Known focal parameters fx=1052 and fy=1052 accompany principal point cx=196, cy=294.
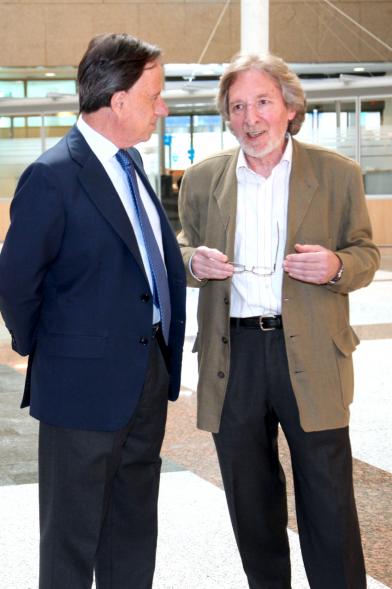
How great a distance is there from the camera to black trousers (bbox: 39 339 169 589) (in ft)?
9.71

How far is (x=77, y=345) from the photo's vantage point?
2.88 meters

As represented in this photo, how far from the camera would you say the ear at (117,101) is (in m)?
2.85

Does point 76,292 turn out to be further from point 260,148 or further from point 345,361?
point 345,361

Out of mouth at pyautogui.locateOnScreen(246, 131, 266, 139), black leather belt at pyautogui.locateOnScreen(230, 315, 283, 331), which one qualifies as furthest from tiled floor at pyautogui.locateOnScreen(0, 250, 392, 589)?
mouth at pyautogui.locateOnScreen(246, 131, 266, 139)

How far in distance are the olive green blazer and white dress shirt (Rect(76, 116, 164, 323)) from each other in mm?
346

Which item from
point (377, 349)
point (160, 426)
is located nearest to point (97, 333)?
point (160, 426)

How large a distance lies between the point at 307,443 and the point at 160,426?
51 centimetres

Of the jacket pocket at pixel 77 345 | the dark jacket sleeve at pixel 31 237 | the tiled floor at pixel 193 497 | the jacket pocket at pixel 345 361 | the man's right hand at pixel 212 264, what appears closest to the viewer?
the dark jacket sleeve at pixel 31 237

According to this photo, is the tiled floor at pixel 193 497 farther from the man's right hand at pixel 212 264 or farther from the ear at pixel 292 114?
the ear at pixel 292 114

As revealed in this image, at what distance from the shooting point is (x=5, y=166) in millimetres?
22016

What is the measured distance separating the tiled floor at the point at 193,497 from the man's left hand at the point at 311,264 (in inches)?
50.9

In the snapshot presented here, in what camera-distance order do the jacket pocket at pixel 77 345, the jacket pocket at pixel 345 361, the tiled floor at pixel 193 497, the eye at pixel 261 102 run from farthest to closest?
the tiled floor at pixel 193 497, the jacket pocket at pixel 345 361, the eye at pixel 261 102, the jacket pocket at pixel 77 345

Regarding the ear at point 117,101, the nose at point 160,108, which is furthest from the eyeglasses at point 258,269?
the ear at point 117,101

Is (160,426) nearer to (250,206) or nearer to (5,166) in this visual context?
(250,206)
